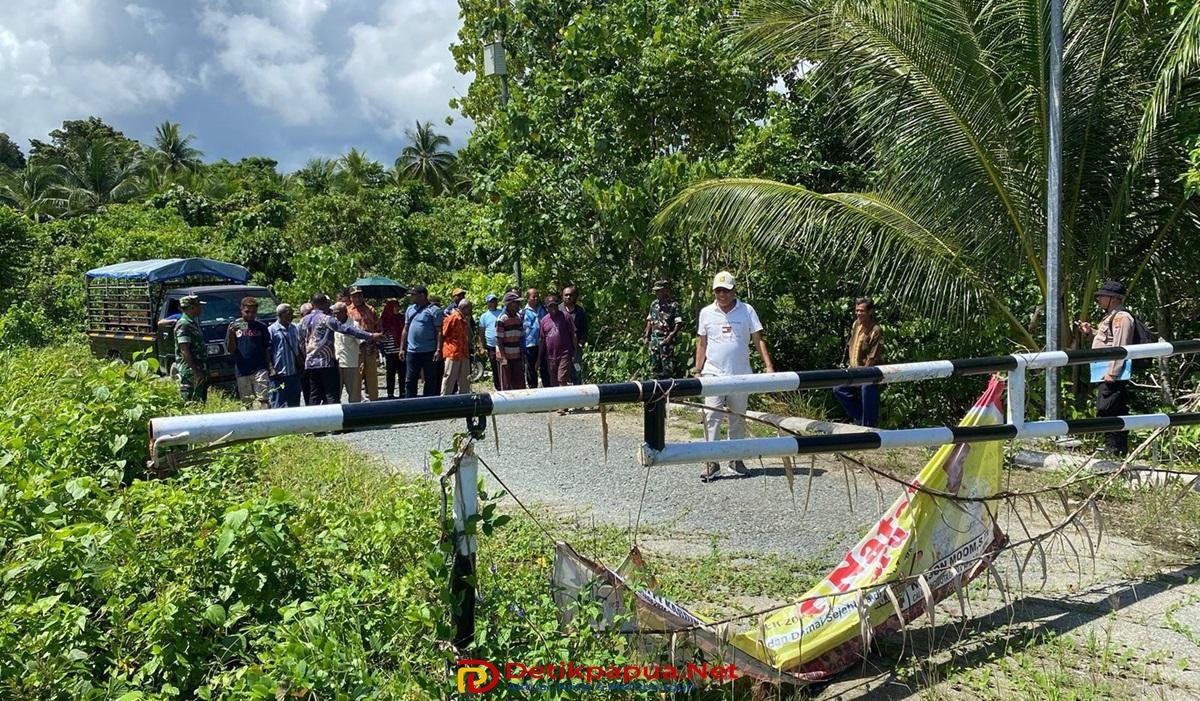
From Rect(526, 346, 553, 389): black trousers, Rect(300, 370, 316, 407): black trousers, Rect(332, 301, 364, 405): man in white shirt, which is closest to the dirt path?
Rect(300, 370, 316, 407): black trousers

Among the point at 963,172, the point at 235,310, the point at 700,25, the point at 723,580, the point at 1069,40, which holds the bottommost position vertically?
the point at 723,580

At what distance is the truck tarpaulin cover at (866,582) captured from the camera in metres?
3.43

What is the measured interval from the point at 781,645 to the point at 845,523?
2.56m

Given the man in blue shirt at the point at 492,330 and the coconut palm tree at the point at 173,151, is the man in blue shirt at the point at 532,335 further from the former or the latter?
the coconut palm tree at the point at 173,151

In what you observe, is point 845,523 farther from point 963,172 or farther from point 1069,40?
point 1069,40

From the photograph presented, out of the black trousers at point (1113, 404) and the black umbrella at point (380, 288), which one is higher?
the black umbrella at point (380, 288)

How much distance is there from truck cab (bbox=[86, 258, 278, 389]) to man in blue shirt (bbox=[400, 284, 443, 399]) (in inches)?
105

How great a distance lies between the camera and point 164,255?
25641 millimetres

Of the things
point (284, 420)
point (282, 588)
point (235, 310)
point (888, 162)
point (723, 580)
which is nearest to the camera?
point (284, 420)

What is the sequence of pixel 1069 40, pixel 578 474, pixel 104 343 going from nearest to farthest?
pixel 578 474 < pixel 1069 40 < pixel 104 343

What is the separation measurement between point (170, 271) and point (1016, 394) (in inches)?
617

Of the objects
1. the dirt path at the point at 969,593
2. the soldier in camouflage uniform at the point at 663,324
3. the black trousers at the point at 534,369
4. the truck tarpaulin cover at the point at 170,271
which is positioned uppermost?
the truck tarpaulin cover at the point at 170,271

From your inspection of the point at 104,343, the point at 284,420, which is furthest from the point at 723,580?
the point at 104,343

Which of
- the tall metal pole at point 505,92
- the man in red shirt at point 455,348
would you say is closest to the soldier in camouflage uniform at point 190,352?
the man in red shirt at point 455,348
